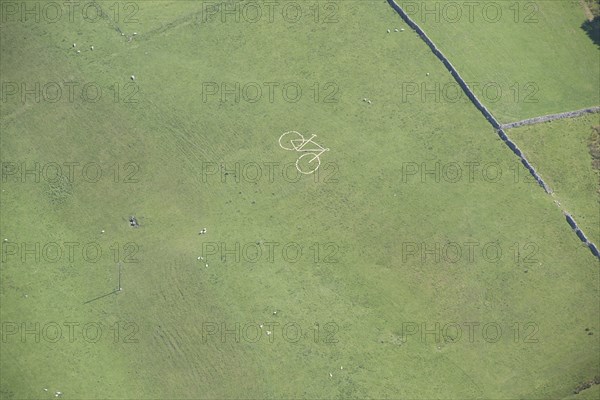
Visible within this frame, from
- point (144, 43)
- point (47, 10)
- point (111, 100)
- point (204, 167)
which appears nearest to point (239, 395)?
point (204, 167)

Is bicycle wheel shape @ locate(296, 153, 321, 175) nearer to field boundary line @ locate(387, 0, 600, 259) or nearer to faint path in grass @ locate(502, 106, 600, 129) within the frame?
field boundary line @ locate(387, 0, 600, 259)

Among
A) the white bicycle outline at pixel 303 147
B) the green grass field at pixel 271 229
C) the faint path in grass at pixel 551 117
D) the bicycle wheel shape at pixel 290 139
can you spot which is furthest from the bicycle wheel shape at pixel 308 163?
the faint path in grass at pixel 551 117

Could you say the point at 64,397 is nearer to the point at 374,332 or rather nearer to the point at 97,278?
the point at 97,278

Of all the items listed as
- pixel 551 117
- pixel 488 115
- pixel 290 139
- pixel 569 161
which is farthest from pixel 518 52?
pixel 290 139

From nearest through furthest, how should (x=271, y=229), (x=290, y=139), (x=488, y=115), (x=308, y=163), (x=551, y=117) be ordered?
1. (x=271, y=229)
2. (x=308, y=163)
3. (x=290, y=139)
4. (x=488, y=115)
5. (x=551, y=117)

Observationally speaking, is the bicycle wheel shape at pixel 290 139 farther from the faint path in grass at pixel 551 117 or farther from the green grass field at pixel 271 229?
the faint path in grass at pixel 551 117

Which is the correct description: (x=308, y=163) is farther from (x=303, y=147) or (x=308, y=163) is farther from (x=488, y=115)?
(x=488, y=115)
